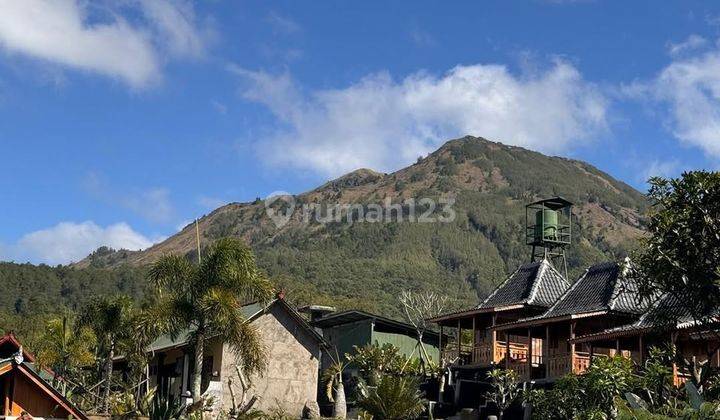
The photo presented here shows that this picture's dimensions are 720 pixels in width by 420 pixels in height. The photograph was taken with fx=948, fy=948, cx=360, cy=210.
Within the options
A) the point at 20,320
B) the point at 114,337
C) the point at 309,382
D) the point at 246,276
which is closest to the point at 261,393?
the point at 309,382

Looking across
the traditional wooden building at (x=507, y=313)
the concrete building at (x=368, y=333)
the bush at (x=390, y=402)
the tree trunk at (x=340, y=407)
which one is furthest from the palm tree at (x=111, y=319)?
the bush at (x=390, y=402)

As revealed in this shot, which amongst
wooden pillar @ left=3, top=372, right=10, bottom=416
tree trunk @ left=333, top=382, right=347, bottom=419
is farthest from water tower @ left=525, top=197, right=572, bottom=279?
wooden pillar @ left=3, top=372, right=10, bottom=416

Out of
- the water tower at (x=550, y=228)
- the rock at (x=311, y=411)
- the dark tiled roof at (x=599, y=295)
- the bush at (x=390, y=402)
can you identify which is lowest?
the rock at (x=311, y=411)

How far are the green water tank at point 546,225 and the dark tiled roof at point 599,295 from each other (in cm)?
981

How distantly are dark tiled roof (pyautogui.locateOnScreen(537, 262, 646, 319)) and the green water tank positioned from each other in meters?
9.81

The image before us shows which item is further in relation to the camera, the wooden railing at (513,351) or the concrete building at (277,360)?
the wooden railing at (513,351)

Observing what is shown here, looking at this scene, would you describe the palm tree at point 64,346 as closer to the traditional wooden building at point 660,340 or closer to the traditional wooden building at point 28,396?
the traditional wooden building at point 28,396

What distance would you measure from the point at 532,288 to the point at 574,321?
585 centimetres

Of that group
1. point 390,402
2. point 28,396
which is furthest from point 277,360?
point 28,396

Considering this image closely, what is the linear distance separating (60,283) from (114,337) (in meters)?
84.1

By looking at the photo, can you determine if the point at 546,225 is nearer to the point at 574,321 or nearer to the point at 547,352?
the point at 547,352

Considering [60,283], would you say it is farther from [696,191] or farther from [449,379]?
[696,191]

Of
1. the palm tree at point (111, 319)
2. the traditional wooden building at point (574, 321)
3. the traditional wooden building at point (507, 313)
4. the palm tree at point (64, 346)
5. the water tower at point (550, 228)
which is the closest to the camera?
the traditional wooden building at point (574, 321)

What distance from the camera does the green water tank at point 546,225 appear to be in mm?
48475
